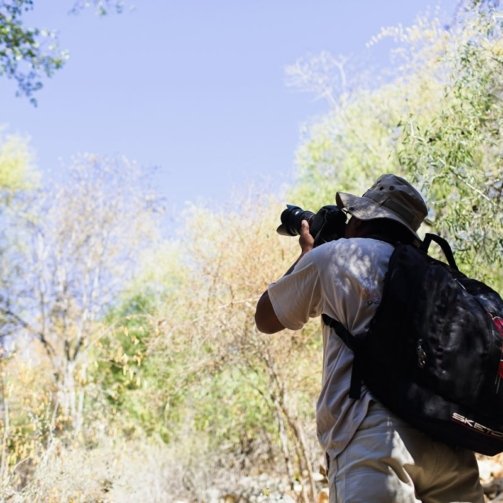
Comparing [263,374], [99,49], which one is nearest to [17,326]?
[99,49]

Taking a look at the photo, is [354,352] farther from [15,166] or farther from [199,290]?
[15,166]

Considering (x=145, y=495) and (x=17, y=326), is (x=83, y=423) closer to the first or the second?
(x=145, y=495)

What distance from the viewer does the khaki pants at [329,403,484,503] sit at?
176cm

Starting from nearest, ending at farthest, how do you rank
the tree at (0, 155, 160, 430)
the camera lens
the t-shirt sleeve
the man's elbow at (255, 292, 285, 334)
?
the t-shirt sleeve → the man's elbow at (255, 292, 285, 334) → the camera lens → the tree at (0, 155, 160, 430)

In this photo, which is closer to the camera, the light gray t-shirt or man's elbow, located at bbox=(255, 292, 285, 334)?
the light gray t-shirt

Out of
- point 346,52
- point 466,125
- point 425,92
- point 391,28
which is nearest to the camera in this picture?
point 466,125

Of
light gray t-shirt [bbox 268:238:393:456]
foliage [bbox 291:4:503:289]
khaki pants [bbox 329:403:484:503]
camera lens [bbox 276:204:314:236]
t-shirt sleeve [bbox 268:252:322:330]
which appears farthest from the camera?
foliage [bbox 291:4:503:289]

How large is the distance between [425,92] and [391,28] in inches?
59.6

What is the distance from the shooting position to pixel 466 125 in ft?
18.5

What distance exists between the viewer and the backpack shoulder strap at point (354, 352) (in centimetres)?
185

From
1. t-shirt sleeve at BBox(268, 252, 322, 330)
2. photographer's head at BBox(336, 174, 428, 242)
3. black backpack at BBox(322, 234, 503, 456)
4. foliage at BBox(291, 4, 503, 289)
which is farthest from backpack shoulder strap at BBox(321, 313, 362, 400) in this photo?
foliage at BBox(291, 4, 503, 289)

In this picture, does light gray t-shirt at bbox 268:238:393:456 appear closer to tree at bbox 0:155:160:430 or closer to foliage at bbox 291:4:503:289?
foliage at bbox 291:4:503:289

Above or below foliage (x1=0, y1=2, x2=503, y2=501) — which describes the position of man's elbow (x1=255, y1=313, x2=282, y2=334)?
below

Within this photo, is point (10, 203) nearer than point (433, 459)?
No
